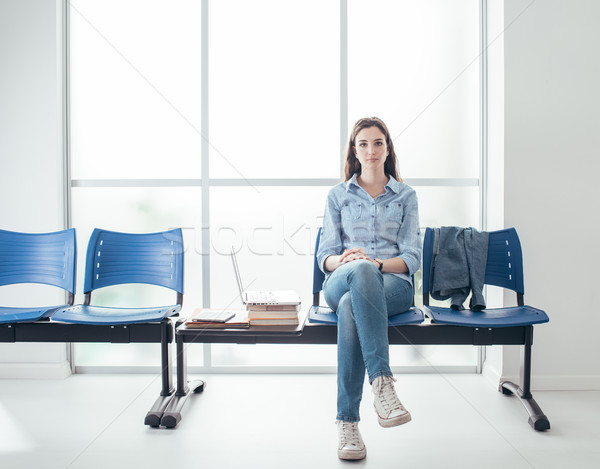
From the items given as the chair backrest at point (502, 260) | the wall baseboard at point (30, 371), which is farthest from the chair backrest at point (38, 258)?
the chair backrest at point (502, 260)

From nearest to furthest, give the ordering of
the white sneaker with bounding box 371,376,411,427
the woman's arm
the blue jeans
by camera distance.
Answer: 1. the white sneaker with bounding box 371,376,411,427
2. the blue jeans
3. the woman's arm

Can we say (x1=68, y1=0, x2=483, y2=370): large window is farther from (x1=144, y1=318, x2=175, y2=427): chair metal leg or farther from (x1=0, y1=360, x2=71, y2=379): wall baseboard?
(x1=144, y1=318, x2=175, y2=427): chair metal leg

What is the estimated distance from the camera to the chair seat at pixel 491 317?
72.9 inches

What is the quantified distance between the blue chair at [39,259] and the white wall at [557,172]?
2.44m

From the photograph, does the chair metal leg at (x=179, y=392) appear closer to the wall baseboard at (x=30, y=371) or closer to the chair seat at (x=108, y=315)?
the chair seat at (x=108, y=315)

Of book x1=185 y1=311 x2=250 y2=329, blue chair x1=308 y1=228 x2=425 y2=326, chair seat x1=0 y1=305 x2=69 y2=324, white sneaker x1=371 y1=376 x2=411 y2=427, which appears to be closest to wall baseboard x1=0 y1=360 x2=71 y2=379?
chair seat x1=0 y1=305 x2=69 y2=324

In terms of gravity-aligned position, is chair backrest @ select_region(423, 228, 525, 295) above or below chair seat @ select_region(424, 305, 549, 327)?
above

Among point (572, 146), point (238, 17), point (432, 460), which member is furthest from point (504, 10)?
point (432, 460)

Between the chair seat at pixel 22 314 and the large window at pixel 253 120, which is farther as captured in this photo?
the large window at pixel 253 120

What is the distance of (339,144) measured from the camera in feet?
8.52

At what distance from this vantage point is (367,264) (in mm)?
1705

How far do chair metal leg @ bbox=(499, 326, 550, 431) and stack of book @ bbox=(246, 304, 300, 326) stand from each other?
109cm

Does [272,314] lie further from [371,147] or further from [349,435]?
[371,147]

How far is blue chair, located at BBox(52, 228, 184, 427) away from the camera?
1910 mm
